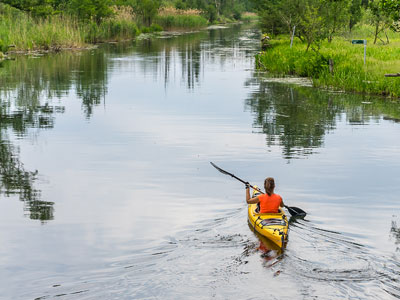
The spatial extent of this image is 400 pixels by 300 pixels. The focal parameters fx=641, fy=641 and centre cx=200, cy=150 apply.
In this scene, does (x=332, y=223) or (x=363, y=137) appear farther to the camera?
(x=363, y=137)

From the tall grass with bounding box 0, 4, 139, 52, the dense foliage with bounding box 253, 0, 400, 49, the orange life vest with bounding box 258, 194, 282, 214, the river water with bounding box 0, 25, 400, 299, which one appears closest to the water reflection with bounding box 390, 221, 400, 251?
the river water with bounding box 0, 25, 400, 299

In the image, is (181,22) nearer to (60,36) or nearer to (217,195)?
(60,36)

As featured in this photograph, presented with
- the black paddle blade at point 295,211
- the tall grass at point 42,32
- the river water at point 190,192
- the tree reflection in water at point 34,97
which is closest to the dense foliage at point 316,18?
the river water at point 190,192

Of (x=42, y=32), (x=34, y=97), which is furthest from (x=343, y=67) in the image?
(x=42, y=32)

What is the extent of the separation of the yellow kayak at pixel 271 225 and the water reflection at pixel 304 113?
6.20m

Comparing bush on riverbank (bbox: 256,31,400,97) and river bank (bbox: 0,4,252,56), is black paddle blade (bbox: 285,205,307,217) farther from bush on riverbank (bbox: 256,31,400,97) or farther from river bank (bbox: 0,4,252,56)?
river bank (bbox: 0,4,252,56)

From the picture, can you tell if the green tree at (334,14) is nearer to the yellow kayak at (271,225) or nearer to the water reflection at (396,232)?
the water reflection at (396,232)

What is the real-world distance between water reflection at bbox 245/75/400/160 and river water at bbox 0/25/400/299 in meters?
0.08

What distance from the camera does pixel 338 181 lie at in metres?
15.0

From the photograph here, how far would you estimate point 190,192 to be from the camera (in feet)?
46.2

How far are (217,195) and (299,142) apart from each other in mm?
6270

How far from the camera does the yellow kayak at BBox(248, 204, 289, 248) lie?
34.4ft

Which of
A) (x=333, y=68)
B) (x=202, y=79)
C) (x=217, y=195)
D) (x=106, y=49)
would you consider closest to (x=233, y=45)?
(x=106, y=49)

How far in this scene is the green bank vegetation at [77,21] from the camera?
159ft
